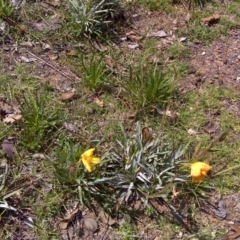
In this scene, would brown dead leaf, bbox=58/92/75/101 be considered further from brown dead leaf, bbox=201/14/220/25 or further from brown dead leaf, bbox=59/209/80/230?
brown dead leaf, bbox=201/14/220/25

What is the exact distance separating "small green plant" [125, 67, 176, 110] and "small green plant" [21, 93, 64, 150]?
513 mm

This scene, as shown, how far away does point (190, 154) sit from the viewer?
119 inches

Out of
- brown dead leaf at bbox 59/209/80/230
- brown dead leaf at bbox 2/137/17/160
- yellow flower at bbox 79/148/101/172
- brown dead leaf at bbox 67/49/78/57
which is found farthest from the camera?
brown dead leaf at bbox 67/49/78/57

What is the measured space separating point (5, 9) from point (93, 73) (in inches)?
35.3

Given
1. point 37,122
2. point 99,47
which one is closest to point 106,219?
point 37,122

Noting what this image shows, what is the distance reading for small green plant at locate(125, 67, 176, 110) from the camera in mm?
3189

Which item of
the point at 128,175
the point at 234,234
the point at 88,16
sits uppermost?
the point at 88,16

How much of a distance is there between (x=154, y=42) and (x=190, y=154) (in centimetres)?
113

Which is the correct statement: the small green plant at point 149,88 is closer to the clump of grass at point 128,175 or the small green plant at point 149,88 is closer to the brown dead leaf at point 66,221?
the clump of grass at point 128,175

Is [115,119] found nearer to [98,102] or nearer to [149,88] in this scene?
[98,102]

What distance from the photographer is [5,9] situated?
3580 millimetres

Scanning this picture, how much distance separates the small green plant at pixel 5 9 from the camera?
3.57m

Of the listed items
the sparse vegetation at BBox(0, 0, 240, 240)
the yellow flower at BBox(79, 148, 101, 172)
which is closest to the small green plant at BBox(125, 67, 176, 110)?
the sparse vegetation at BBox(0, 0, 240, 240)

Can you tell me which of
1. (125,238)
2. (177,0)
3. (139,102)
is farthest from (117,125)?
(177,0)
